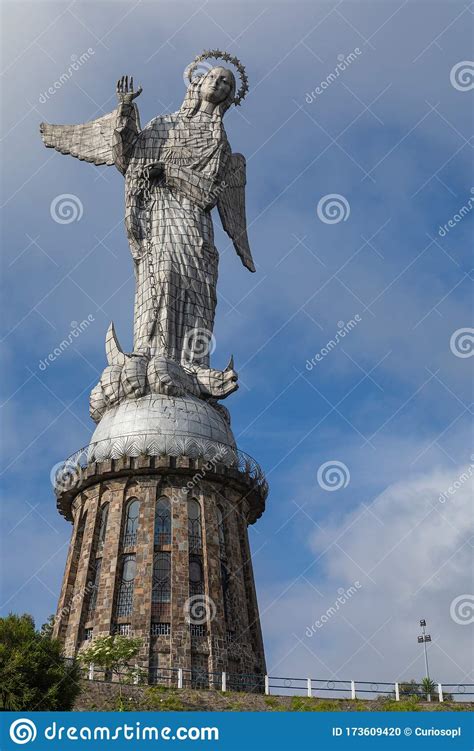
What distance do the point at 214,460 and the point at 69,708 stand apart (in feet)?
79.2

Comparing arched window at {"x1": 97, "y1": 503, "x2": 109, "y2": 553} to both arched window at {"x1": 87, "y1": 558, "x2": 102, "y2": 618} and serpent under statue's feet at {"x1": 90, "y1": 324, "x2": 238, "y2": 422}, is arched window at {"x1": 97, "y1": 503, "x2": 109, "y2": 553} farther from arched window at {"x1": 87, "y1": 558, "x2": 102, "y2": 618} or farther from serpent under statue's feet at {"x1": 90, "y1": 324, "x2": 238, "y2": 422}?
serpent under statue's feet at {"x1": 90, "y1": 324, "x2": 238, "y2": 422}

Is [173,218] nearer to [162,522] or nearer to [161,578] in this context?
[162,522]

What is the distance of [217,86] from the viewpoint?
6550 cm

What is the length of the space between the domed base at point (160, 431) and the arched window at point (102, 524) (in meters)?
2.83

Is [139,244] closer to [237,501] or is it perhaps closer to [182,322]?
[182,322]

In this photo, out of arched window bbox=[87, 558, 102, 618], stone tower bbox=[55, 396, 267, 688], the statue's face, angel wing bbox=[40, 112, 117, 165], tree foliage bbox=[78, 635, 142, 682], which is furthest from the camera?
the statue's face

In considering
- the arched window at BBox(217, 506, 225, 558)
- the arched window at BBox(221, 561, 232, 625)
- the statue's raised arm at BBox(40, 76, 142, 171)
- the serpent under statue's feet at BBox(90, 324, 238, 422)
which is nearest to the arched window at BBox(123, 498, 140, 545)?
the arched window at BBox(217, 506, 225, 558)

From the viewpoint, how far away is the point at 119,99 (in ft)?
197

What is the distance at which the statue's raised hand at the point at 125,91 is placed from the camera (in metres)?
59.8

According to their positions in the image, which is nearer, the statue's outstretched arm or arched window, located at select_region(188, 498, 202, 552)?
arched window, located at select_region(188, 498, 202, 552)

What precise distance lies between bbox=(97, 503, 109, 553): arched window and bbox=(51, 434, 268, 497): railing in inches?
88.6

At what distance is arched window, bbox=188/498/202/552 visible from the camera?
52.3m

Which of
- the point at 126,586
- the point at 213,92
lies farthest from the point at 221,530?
the point at 213,92

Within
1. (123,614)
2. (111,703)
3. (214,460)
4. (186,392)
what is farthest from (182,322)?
(111,703)
